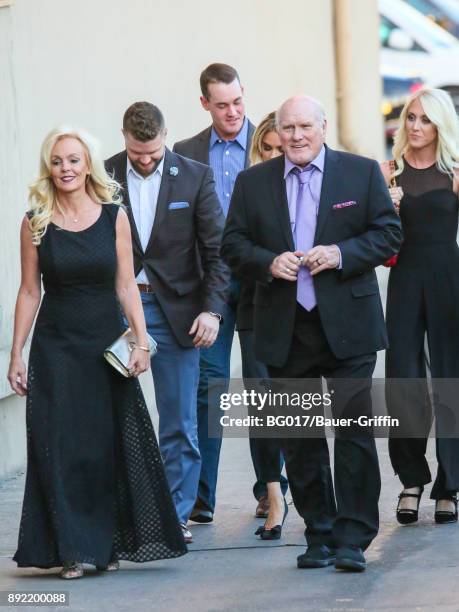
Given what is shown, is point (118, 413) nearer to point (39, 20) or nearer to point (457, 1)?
point (39, 20)

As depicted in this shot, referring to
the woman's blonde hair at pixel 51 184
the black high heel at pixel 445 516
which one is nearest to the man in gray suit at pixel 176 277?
the woman's blonde hair at pixel 51 184

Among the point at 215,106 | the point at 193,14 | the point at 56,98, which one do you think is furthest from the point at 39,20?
the point at 193,14

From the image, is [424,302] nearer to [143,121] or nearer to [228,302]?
[228,302]

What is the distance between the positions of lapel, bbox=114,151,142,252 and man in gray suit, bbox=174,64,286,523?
0.59m

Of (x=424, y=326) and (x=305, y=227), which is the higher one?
(x=305, y=227)

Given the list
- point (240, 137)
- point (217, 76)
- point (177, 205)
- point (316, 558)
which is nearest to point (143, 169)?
point (177, 205)

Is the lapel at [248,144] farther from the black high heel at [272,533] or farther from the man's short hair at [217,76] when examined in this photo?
the black high heel at [272,533]

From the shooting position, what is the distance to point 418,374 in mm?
7762

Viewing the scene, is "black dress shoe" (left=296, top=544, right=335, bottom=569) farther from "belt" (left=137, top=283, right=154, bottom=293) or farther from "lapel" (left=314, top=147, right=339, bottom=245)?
"belt" (left=137, top=283, right=154, bottom=293)

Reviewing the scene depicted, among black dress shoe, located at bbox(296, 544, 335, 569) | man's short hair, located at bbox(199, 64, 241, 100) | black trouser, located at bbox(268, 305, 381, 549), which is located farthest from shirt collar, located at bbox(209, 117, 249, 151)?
black dress shoe, located at bbox(296, 544, 335, 569)

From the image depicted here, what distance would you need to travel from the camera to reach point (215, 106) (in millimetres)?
8281

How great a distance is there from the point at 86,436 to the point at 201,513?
137cm

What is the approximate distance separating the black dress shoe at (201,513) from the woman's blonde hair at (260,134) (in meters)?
1.65

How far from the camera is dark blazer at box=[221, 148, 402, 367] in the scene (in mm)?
6598
